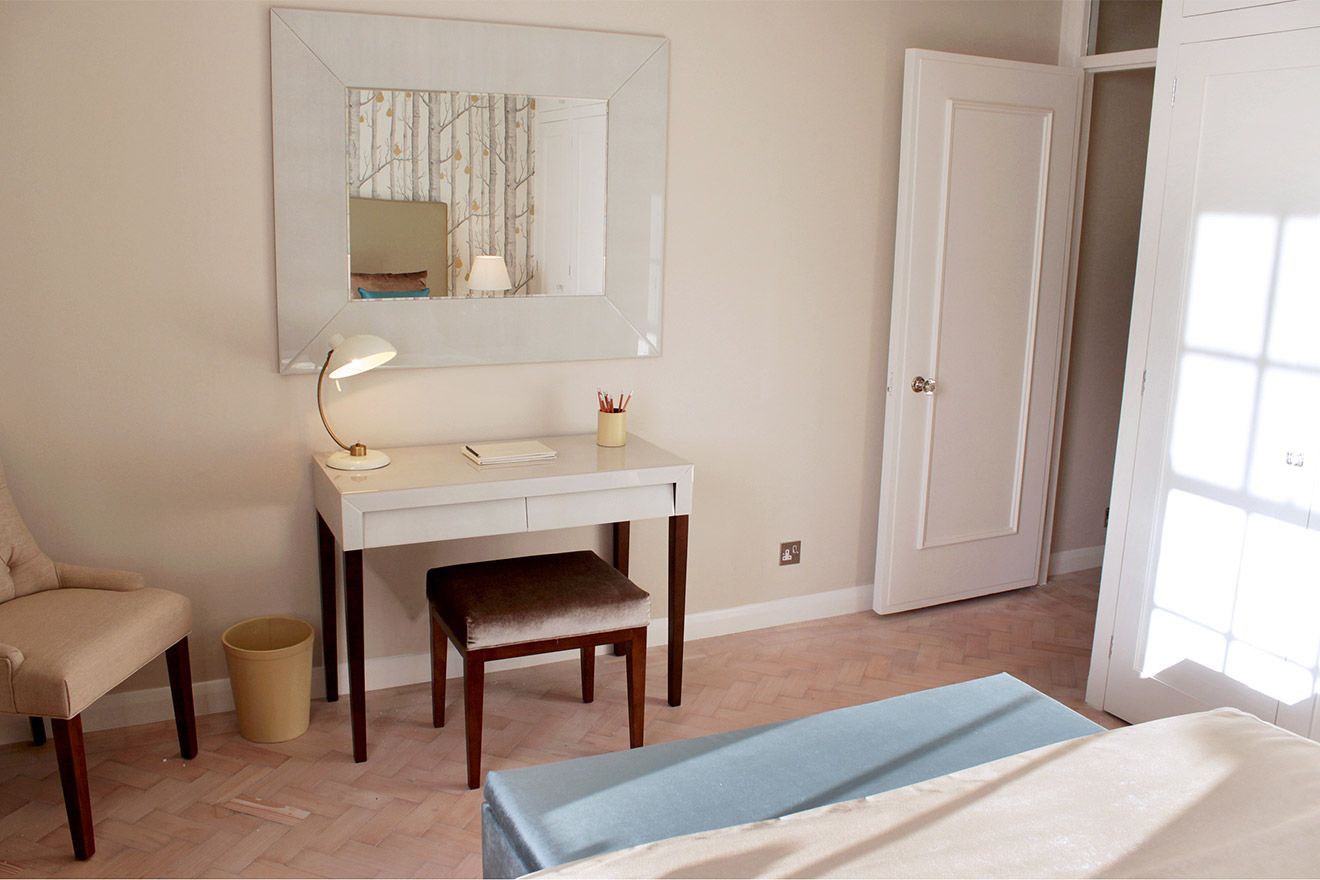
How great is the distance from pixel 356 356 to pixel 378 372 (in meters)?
0.33

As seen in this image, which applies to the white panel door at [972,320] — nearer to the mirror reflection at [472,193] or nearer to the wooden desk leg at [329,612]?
the mirror reflection at [472,193]

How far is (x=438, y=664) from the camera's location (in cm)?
305

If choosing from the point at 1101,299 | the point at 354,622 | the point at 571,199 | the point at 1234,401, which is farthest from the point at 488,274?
the point at 1101,299

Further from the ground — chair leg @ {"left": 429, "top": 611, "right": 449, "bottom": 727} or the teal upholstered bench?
the teal upholstered bench

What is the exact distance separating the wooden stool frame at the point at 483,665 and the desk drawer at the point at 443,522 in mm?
254

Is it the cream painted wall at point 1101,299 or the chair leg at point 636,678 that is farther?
the cream painted wall at point 1101,299

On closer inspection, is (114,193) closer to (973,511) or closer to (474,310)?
(474,310)

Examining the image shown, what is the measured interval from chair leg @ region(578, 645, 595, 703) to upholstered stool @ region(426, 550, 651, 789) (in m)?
0.27

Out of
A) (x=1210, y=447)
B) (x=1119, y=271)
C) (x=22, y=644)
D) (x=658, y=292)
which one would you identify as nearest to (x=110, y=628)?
(x=22, y=644)

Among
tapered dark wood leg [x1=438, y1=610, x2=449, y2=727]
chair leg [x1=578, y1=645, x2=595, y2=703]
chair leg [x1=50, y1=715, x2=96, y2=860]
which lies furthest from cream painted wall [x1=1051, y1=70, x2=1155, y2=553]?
chair leg [x1=50, y1=715, x2=96, y2=860]

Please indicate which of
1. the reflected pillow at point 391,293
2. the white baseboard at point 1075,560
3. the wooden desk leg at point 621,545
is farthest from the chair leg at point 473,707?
the white baseboard at point 1075,560

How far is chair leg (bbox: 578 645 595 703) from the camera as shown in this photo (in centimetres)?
324

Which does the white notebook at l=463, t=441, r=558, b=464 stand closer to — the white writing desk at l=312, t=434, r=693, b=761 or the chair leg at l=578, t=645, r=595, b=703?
the white writing desk at l=312, t=434, r=693, b=761

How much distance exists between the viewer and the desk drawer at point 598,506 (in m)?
2.96
